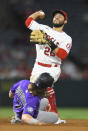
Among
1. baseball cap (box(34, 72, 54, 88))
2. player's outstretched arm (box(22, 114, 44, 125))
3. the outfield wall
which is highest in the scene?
baseball cap (box(34, 72, 54, 88))

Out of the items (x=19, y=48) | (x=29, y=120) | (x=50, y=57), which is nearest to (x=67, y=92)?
(x=19, y=48)

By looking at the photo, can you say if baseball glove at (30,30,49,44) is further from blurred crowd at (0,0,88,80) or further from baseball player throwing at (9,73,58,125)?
blurred crowd at (0,0,88,80)

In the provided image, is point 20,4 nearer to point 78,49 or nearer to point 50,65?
point 78,49

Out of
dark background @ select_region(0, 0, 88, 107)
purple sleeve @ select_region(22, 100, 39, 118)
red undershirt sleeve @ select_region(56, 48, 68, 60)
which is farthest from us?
dark background @ select_region(0, 0, 88, 107)

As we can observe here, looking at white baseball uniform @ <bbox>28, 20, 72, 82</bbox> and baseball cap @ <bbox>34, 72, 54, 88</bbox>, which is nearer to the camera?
baseball cap @ <bbox>34, 72, 54, 88</bbox>

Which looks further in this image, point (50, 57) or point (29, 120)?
point (50, 57)

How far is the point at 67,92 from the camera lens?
15438 millimetres

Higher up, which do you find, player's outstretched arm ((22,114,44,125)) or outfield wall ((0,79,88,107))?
player's outstretched arm ((22,114,44,125))

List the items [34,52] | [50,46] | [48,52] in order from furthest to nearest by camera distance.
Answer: [34,52]
[48,52]
[50,46]

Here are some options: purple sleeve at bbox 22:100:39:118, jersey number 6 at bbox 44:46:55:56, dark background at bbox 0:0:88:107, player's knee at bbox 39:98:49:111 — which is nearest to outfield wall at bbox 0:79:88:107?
dark background at bbox 0:0:88:107

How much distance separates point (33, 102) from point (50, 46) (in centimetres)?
120

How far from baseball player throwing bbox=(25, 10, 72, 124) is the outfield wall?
7.01 meters

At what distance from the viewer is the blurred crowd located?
15812 mm

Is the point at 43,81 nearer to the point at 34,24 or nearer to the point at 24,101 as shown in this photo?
the point at 24,101
